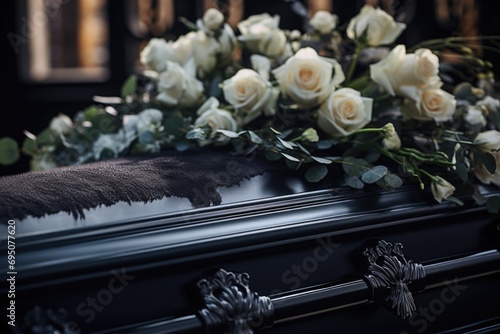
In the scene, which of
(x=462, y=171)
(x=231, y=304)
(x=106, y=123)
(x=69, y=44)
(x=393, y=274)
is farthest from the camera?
(x=69, y=44)

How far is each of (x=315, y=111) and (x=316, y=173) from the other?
206 mm

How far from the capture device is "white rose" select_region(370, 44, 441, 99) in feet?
3.37

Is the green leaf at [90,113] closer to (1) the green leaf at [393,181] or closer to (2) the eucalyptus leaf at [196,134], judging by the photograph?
(2) the eucalyptus leaf at [196,134]

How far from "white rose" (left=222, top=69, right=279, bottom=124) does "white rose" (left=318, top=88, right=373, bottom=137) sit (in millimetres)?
93

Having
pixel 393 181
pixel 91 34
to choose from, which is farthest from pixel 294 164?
pixel 91 34

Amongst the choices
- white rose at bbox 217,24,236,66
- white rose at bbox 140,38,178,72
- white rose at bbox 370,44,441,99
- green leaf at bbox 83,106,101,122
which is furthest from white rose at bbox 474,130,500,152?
green leaf at bbox 83,106,101,122

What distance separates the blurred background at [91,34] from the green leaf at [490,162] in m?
3.09

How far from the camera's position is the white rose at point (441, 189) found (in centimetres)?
92

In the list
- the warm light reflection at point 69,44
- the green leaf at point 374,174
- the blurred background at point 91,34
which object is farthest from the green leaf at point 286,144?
the warm light reflection at point 69,44

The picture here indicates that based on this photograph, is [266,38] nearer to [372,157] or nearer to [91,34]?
[372,157]

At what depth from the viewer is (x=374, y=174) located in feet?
2.93

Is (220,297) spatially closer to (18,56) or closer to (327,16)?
(327,16)

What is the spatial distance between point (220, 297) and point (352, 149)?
1.17 ft

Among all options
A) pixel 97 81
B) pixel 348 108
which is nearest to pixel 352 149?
pixel 348 108
